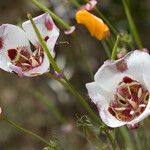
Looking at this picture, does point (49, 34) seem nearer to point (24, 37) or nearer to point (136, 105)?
point (24, 37)

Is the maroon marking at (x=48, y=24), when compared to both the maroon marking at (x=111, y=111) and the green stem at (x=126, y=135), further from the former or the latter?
the green stem at (x=126, y=135)

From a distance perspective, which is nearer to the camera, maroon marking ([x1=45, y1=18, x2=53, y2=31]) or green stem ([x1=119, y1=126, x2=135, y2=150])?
maroon marking ([x1=45, y1=18, x2=53, y2=31])

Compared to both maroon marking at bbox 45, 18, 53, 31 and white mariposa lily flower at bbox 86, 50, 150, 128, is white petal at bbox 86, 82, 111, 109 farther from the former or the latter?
maroon marking at bbox 45, 18, 53, 31

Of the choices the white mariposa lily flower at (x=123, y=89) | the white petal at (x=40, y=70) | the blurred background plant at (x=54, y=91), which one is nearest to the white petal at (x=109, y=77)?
the white mariposa lily flower at (x=123, y=89)

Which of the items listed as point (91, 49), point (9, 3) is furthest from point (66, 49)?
point (9, 3)

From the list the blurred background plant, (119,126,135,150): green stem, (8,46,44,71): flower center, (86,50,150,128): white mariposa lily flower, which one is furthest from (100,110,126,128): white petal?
the blurred background plant

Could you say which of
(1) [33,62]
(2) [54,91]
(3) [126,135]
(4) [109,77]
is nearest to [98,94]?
(4) [109,77]

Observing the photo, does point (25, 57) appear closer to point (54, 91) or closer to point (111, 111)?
point (111, 111)
